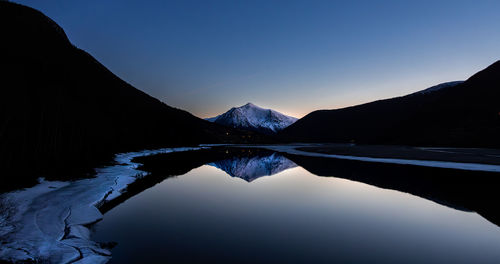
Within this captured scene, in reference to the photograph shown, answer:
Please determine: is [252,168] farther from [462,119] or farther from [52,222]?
[462,119]

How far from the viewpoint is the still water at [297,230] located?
26.4 ft

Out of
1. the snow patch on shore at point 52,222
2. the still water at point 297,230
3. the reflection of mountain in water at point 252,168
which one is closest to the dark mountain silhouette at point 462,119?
the reflection of mountain in water at point 252,168

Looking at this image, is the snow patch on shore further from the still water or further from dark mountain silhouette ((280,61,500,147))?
dark mountain silhouette ((280,61,500,147))

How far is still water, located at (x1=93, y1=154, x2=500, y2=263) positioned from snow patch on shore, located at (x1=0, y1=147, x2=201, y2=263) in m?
0.82

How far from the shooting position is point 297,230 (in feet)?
34.5

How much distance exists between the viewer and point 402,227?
11.0 meters

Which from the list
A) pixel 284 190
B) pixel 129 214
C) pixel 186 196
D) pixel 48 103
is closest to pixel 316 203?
pixel 284 190

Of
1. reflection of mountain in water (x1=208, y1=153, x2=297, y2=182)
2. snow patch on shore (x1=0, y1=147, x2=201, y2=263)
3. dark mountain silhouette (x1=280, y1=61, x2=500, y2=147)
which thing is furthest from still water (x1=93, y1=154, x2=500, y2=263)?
dark mountain silhouette (x1=280, y1=61, x2=500, y2=147)

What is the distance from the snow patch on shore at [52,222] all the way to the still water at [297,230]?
816 millimetres

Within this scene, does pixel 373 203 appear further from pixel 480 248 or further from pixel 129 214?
pixel 129 214

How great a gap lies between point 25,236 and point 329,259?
10.3 m

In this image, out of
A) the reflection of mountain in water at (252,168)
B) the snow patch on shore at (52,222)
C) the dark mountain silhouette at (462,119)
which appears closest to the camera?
the snow patch on shore at (52,222)

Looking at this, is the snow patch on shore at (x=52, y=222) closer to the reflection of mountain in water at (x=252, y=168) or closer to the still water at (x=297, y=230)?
the still water at (x=297, y=230)

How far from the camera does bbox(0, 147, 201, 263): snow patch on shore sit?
24.2ft
